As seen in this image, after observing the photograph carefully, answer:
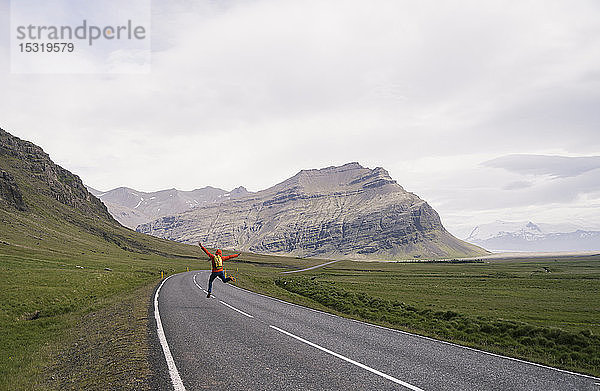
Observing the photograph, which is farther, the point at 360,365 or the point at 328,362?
the point at 328,362

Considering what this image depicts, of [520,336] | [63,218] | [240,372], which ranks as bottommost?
[520,336]

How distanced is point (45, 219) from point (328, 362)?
541 feet

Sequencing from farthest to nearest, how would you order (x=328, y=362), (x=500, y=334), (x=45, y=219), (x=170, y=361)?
(x=45, y=219) → (x=500, y=334) → (x=328, y=362) → (x=170, y=361)

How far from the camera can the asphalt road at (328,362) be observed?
8930mm

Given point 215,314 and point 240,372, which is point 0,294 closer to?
point 215,314

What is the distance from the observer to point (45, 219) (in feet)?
461

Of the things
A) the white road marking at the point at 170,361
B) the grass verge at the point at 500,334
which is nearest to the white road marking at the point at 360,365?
the white road marking at the point at 170,361

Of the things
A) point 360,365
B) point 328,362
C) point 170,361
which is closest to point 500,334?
point 360,365

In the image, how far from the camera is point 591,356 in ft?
53.0

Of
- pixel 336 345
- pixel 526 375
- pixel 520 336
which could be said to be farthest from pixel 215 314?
pixel 520 336

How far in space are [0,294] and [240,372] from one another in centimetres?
2847

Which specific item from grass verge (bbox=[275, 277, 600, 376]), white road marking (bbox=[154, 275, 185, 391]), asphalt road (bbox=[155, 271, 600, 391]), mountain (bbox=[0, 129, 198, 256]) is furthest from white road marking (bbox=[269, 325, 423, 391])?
mountain (bbox=[0, 129, 198, 256])

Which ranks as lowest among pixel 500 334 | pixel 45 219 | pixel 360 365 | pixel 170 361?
pixel 500 334

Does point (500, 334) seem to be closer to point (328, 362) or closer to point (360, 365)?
point (360, 365)
